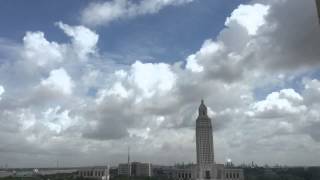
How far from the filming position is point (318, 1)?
95.3 feet

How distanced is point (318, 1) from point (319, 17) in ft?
4.54

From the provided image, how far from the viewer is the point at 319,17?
3009cm
